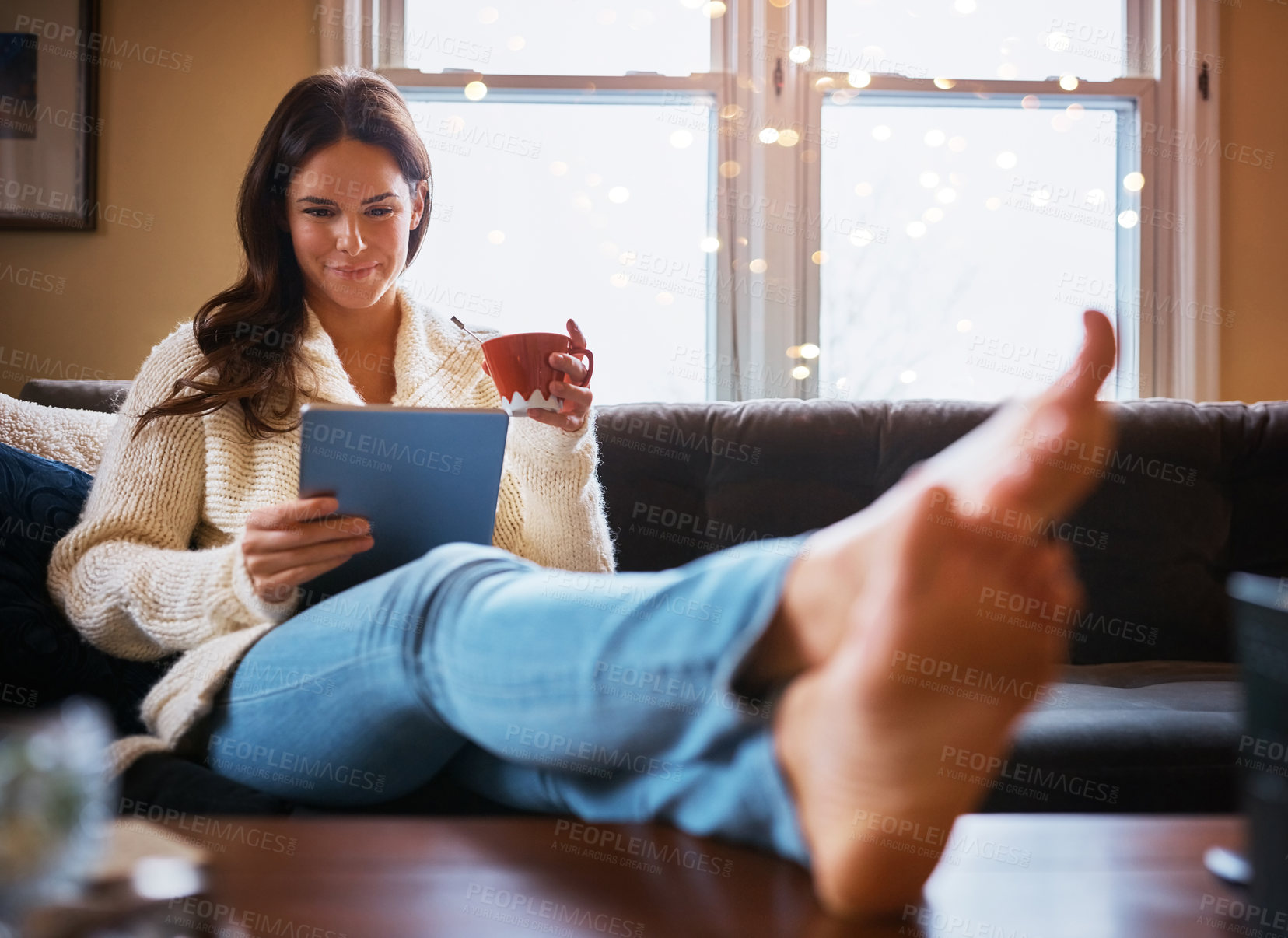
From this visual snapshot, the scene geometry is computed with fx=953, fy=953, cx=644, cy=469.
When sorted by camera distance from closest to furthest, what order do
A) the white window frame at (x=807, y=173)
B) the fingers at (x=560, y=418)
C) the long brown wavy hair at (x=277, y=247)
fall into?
1. the fingers at (x=560, y=418)
2. the long brown wavy hair at (x=277, y=247)
3. the white window frame at (x=807, y=173)

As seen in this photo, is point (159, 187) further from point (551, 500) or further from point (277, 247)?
point (551, 500)

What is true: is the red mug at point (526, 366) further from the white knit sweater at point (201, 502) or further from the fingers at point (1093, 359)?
the fingers at point (1093, 359)

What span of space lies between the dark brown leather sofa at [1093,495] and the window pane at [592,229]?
2.25 ft

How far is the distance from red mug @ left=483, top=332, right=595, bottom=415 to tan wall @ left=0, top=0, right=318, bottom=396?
146cm

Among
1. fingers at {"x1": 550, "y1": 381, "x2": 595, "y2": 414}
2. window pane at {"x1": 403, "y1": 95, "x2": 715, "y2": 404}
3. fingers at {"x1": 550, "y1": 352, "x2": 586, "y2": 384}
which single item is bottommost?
fingers at {"x1": 550, "y1": 381, "x2": 595, "y2": 414}

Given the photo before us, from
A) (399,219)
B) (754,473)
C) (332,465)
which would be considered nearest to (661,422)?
(754,473)

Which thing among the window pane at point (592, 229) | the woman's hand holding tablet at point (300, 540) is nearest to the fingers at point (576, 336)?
the woman's hand holding tablet at point (300, 540)

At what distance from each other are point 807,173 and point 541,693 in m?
2.00

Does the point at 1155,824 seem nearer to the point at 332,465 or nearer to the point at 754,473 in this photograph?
the point at 332,465

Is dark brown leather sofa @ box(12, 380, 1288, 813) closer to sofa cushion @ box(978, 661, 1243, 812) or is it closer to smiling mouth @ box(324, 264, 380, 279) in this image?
sofa cushion @ box(978, 661, 1243, 812)

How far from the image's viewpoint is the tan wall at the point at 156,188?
86.1 inches

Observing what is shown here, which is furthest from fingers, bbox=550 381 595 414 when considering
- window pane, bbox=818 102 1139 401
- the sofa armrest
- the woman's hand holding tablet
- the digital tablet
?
window pane, bbox=818 102 1139 401

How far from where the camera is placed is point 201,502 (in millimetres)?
1175

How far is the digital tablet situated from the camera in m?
0.84
